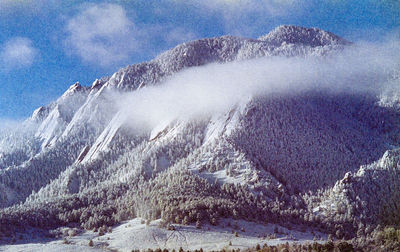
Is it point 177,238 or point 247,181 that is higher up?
point 247,181

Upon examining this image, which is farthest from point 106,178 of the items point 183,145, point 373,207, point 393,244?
point 393,244

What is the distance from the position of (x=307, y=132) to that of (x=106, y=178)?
8192 centimetres

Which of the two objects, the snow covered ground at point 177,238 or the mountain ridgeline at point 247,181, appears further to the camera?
the mountain ridgeline at point 247,181

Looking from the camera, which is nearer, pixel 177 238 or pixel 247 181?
pixel 177 238

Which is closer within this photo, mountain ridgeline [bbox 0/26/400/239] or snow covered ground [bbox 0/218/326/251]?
snow covered ground [bbox 0/218/326/251]

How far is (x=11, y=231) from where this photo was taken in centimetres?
11606

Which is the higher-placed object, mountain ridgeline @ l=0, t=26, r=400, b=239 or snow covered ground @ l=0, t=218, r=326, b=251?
mountain ridgeline @ l=0, t=26, r=400, b=239

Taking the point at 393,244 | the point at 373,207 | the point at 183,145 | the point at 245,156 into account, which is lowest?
the point at 393,244

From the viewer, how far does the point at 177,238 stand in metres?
99.8

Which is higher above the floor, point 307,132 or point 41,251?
point 307,132

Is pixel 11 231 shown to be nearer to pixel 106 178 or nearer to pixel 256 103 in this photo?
pixel 106 178

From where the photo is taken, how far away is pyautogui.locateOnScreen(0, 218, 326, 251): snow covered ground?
96.4m

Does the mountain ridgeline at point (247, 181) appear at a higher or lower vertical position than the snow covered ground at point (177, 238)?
higher

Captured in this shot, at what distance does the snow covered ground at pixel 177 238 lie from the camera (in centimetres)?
9644
